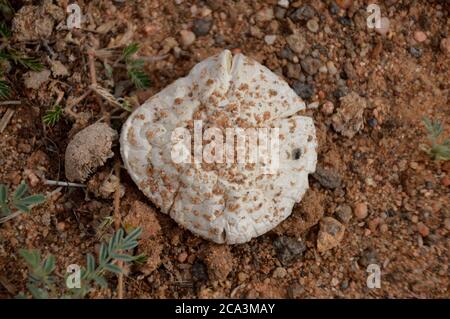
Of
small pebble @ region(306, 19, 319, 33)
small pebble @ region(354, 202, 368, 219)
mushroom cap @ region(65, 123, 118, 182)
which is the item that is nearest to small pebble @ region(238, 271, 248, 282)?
small pebble @ region(354, 202, 368, 219)

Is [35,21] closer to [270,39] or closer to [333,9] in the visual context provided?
[270,39]

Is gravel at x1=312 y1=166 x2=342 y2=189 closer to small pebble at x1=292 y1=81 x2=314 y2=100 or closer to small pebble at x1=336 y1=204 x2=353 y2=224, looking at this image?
small pebble at x1=336 y1=204 x2=353 y2=224

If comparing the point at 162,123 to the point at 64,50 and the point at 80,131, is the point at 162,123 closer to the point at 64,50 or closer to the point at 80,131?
the point at 80,131

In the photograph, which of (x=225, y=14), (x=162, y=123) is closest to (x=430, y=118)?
(x=225, y=14)

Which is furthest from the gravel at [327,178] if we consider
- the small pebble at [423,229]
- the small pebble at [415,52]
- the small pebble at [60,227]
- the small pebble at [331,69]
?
the small pebble at [60,227]

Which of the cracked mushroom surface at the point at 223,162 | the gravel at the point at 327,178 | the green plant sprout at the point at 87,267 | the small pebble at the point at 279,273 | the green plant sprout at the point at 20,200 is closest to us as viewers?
the green plant sprout at the point at 87,267

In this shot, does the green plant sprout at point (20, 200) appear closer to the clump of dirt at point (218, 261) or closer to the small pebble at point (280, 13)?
the clump of dirt at point (218, 261)

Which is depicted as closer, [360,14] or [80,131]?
[80,131]
